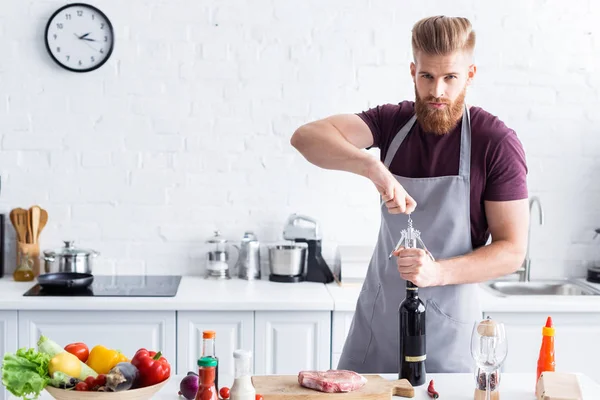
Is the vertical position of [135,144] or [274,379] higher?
[135,144]

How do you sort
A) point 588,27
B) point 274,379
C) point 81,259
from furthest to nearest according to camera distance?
1. point 588,27
2. point 81,259
3. point 274,379

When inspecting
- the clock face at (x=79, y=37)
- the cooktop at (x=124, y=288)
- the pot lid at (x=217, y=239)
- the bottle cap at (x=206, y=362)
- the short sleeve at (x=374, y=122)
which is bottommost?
the cooktop at (x=124, y=288)

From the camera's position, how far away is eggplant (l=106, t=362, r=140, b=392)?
5.97ft

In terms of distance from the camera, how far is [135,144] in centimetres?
406

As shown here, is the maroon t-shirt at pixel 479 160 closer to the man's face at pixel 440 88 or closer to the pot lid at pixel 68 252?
the man's face at pixel 440 88

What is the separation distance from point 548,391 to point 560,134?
2492mm

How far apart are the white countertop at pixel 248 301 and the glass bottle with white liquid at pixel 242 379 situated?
1.62m

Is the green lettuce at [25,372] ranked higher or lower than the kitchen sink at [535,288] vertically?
higher

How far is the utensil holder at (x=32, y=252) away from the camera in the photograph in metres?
3.93

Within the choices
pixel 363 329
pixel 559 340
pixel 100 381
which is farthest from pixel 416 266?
pixel 559 340

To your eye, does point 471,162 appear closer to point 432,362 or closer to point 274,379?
point 432,362

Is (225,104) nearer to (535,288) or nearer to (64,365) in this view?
(535,288)

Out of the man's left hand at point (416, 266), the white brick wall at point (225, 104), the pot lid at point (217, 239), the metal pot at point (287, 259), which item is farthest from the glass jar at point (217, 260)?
the man's left hand at point (416, 266)

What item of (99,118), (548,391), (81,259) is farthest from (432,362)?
(99,118)
